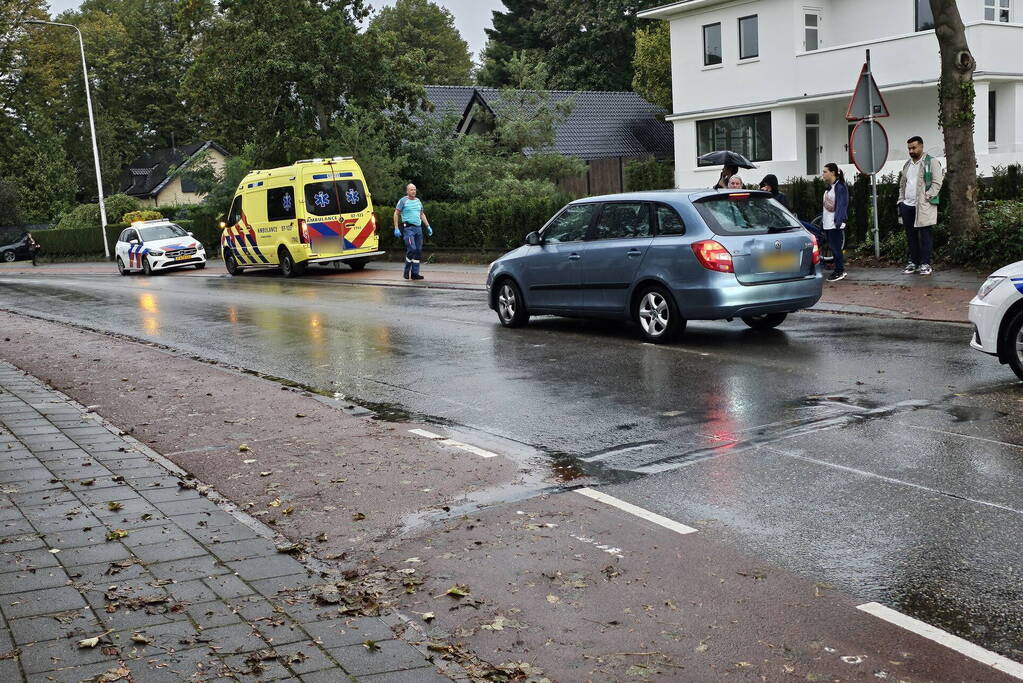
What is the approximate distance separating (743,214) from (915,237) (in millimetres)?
6651

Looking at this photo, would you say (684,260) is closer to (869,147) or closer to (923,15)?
(869,147)

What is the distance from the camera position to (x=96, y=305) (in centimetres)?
2289

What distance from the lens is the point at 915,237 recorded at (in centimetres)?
1755

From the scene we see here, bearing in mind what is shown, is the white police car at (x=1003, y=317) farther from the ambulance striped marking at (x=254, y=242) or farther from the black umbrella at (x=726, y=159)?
the ambulance striped marking at (x=254, y=242)

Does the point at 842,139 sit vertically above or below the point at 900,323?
above

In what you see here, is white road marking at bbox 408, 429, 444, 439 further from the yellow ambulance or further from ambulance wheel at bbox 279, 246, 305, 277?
→ ambulance wheel at bbox 279, 246, 305, 277

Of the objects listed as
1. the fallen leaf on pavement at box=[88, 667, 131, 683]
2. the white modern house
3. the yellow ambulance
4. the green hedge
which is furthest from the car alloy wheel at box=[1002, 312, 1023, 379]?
the green hedge

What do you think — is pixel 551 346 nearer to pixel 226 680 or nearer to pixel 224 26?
pixel 226 680

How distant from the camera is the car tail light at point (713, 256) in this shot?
38.2 feet

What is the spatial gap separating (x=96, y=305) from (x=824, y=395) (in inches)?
698

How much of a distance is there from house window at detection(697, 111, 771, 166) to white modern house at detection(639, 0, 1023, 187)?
0.13 ft

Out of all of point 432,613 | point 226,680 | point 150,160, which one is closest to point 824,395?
point 432,613

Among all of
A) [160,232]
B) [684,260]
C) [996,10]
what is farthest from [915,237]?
[160,232]

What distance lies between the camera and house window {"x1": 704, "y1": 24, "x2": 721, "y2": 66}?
119 ft
